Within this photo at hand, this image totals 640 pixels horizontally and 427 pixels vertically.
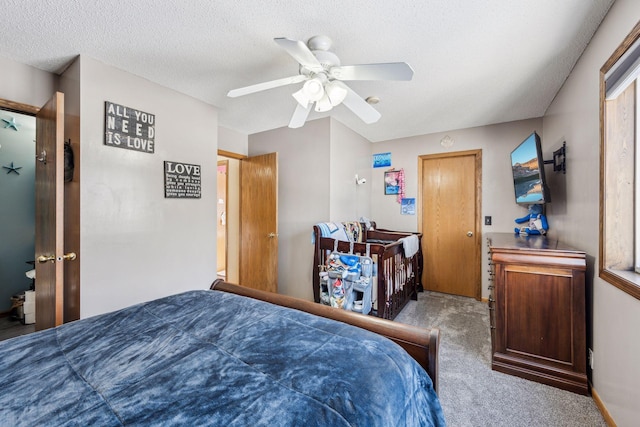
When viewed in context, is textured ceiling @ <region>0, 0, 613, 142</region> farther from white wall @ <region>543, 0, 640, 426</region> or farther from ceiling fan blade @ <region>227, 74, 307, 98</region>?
ceiling fan blade @ <region>227, 74, 307, 98</region>

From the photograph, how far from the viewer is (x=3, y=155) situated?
2.89 m

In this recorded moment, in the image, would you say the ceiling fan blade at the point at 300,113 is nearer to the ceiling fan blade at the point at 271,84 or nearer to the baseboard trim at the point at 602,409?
the ceiling fan blade at the point at 271,84

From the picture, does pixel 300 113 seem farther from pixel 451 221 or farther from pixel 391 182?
pixel 451 221

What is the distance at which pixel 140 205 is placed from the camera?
224 centimetres

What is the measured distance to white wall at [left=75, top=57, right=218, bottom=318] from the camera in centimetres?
195

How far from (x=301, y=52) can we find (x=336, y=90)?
0.35 metres

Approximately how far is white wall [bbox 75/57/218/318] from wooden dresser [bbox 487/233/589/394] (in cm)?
271

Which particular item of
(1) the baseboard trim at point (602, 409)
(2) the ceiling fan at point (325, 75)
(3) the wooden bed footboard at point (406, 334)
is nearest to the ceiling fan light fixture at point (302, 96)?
(2) the ceiling fan at point (325, 75)

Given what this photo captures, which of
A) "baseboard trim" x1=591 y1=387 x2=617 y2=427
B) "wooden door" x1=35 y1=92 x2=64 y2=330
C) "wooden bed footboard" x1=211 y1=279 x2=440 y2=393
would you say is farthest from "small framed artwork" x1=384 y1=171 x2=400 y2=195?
"wooden door" x1=35 y1=92 x2=64 y2=330

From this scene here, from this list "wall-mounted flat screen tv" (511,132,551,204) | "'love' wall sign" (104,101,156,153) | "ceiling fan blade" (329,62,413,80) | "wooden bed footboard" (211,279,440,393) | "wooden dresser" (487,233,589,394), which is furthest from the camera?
"wall-mounted flat screen tv" (511,132,551,204)

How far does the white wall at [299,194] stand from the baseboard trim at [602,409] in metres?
2.49

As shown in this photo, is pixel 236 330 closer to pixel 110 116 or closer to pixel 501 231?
pixel 110 116

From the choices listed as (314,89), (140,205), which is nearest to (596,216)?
(314,89)

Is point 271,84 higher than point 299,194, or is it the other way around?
point 271,84
